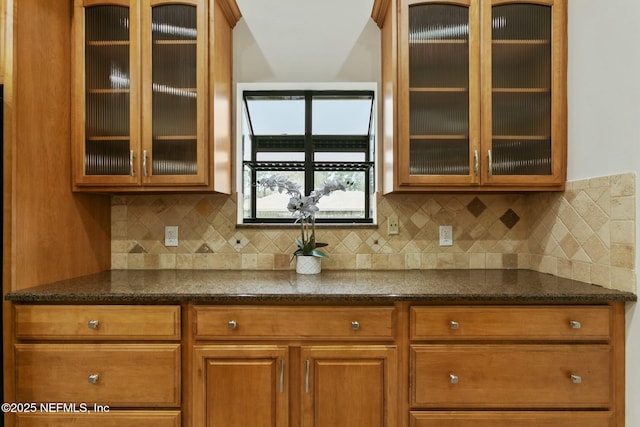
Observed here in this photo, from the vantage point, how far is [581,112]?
65.0 inches

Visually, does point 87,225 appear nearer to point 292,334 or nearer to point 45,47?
point 45,47

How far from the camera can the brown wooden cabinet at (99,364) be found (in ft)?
4.72

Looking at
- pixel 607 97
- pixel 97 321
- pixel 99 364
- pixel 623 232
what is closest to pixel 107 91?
pixel 97 321

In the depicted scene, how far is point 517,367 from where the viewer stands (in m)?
1.42

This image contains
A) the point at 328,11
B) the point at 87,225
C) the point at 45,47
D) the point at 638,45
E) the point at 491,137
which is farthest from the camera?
the point at 328,11

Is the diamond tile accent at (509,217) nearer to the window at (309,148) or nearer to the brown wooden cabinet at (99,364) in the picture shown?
the window at (309,148)

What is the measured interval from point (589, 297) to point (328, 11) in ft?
6.78

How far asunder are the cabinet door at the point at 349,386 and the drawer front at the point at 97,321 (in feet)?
1.98

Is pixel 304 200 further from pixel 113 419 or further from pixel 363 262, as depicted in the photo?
pixel 113 419

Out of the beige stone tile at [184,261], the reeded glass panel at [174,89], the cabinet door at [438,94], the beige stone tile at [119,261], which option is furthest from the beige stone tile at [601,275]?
the beige stone tile at [119,261]

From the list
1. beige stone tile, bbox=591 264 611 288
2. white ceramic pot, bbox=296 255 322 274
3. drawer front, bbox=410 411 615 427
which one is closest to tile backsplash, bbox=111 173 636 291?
white ceramic pot, bbox=296 255 322 274

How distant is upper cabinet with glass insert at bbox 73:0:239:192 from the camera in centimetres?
176

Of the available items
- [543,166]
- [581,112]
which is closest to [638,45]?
[581,112]

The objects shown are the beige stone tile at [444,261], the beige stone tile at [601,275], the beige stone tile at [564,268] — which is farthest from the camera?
the beige stone tile at [444,261]
